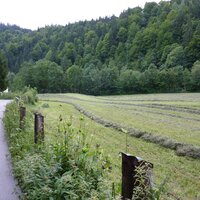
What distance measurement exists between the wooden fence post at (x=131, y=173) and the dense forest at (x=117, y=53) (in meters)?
85.1

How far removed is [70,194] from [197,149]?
10147mm

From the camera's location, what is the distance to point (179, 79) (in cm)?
9050

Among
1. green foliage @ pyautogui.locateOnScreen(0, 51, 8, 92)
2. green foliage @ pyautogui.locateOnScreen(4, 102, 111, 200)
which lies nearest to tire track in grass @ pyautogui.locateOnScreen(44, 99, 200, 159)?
green foliage @ pyautogui.locateOnScreen(4, 102, 111, 200)

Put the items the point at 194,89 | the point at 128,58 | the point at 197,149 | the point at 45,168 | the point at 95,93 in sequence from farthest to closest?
the point at 128,58 < the point at 95,93 < the point at 194,89 < the point at 197,149 < the point at 45,168

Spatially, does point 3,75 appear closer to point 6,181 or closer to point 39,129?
point 39,129

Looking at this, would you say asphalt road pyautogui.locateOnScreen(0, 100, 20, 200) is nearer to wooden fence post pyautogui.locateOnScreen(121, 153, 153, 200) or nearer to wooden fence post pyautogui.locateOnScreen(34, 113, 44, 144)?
wooden fence post pyautogui.locateOnScreen(34, 113, 44, 144)

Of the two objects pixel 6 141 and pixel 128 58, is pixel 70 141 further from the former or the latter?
pixel 128 58

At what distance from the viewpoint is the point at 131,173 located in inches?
137

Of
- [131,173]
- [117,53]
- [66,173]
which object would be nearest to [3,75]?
[66,173]

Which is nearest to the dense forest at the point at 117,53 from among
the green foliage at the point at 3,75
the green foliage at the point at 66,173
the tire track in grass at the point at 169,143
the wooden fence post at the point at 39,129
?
the green foliage at the point at 3,75

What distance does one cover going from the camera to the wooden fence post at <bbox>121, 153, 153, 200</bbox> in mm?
3285

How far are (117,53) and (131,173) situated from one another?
470 ft

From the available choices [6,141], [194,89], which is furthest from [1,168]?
[194,89]

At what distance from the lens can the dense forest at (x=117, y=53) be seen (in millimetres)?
97688
